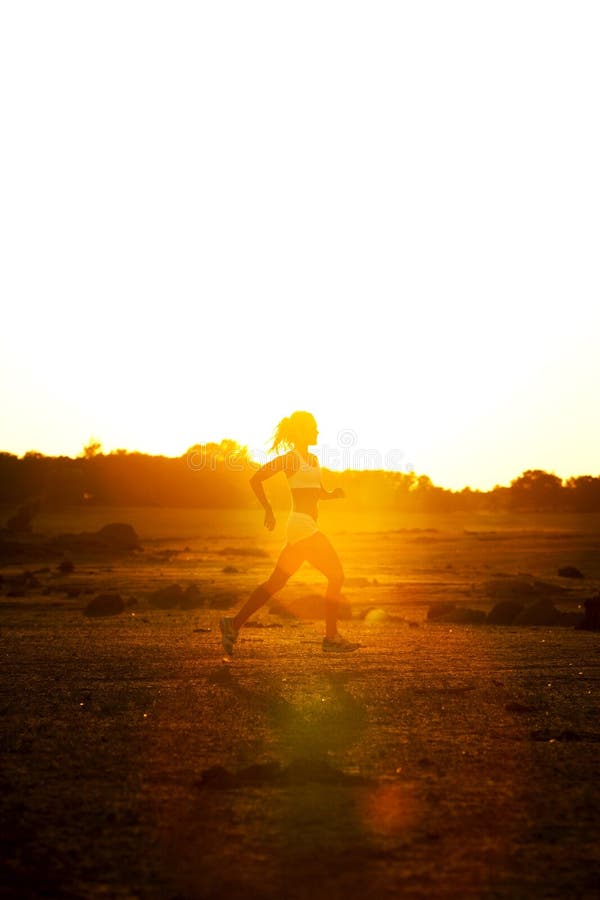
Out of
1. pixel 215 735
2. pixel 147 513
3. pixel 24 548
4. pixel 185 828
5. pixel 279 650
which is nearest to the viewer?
pixel 185 828

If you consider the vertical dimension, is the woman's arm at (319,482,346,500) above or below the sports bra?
below

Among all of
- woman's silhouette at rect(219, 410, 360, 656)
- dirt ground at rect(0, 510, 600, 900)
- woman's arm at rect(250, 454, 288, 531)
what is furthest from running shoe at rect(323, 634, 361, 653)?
woman's arm at rect(250, 454, 288, 531)

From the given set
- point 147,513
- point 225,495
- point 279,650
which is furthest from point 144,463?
point 279,650

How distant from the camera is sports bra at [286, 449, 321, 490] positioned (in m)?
10.1

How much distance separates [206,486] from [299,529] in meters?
59.6

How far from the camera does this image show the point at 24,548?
34.1 meters

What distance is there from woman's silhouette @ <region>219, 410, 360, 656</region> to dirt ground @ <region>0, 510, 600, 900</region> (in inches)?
13.0

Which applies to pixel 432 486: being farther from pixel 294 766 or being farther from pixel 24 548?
pixel 294 766

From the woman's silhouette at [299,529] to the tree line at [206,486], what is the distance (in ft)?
158

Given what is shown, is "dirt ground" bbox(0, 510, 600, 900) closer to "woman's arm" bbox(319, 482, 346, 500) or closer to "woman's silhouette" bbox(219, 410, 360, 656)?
"woman's silhouette" bbox(219, 410, 360, 656)

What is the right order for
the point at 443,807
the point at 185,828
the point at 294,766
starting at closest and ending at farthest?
1. the point at 185,828
2. the point at 443,807
3. the point at 294,766

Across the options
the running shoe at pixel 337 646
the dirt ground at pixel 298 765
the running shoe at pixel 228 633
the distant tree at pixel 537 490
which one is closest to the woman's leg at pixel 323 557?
the running shoe at pixel 337 646

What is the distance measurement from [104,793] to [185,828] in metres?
0.68

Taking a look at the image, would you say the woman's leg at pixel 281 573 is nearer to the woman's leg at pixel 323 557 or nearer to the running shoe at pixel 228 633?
the woman's leg at pixel 323 557
